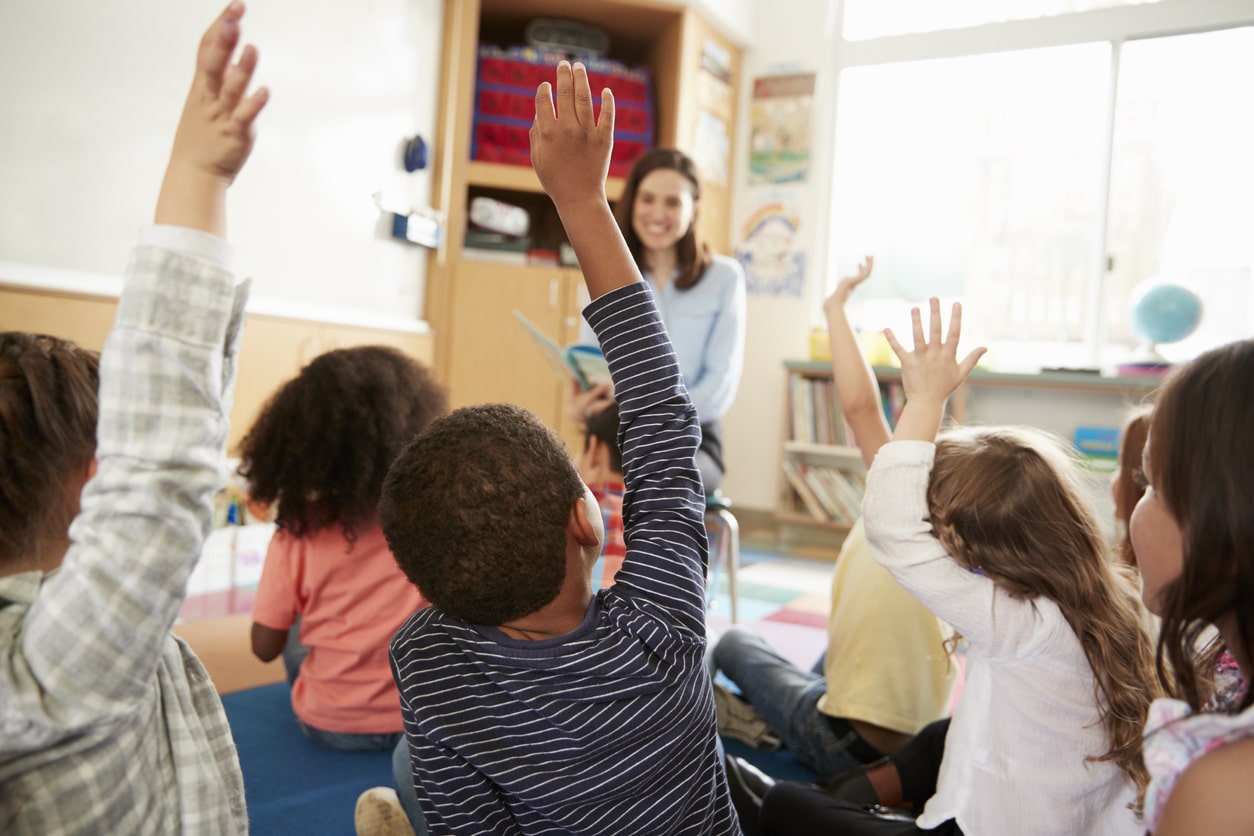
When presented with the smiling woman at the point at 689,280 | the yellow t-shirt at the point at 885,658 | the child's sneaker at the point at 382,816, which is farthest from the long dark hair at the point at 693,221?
the child's sneaker at the point at 382,816

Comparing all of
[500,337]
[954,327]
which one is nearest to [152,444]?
[954,327]

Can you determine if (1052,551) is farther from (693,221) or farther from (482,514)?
(693,221)

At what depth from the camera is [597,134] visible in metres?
0.77

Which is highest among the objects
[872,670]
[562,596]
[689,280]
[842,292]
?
[689,280]

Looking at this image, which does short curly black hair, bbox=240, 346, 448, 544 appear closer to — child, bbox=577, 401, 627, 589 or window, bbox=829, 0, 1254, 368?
child, bbox=577, 401, 627, 589

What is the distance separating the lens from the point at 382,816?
1.17m

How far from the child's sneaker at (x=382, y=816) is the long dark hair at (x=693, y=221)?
1.66m

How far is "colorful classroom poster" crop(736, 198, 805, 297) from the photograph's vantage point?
446cm

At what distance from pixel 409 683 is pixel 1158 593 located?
621 mm

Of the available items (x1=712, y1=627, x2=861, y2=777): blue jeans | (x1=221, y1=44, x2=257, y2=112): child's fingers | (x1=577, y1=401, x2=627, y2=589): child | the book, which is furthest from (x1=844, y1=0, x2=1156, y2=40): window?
(x1=221, y1=44, x2=257, y2=112): child's fingers

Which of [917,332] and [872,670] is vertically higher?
[917,332]

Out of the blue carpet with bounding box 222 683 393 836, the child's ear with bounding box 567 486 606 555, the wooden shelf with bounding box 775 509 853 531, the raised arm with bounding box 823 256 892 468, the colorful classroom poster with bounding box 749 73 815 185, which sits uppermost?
the colorful classroom poster with bounding box 749 73 815 185

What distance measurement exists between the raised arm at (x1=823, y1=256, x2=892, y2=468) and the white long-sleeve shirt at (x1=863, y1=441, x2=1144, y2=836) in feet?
0.82

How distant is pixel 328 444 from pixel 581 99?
0.89 metres
